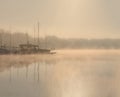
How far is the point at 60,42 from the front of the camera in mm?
3848

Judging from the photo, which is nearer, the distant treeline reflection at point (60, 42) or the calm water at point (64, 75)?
the calm water at point (64, 75)

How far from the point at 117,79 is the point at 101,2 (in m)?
0.83

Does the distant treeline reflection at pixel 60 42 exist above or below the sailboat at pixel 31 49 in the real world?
above

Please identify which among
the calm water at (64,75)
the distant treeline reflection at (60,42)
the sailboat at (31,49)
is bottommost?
the calm water at (64,75)

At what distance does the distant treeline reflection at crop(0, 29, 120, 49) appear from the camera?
3.80 meters

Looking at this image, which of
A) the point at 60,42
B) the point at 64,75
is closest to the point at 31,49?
the point at 60,42

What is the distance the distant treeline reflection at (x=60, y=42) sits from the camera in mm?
3801

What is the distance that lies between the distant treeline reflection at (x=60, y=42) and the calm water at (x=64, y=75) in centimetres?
7

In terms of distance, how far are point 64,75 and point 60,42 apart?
39cm

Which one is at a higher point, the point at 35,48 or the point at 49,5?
the point at 49,5

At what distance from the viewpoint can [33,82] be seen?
3732 millimetres

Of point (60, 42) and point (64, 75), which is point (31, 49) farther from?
point (64, 75)

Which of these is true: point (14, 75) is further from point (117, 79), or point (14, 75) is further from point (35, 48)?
point (117, 79)

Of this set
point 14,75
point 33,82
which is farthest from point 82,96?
point 14,75
